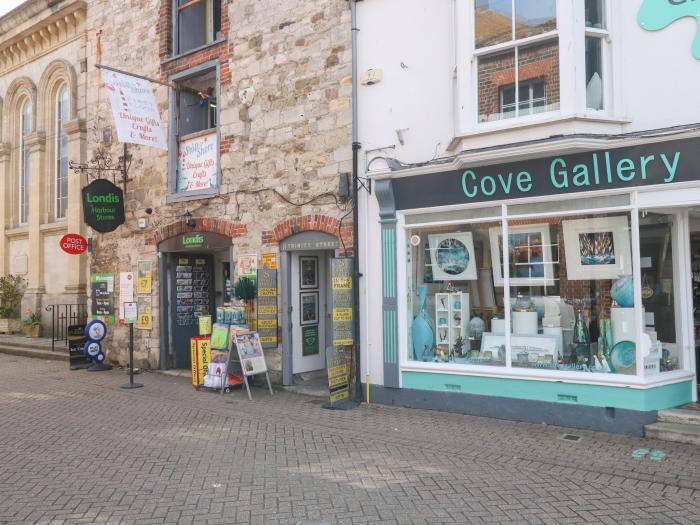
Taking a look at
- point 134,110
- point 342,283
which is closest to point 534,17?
point 342,283

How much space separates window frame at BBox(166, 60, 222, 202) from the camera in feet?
35.4

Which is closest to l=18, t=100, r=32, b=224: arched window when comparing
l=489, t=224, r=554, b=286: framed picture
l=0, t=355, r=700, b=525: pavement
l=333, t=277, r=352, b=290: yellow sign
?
l=0, t=355, r=700, b=525: pavement

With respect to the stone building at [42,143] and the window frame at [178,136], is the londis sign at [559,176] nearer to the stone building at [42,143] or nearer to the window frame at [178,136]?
the window frame at [178,136]

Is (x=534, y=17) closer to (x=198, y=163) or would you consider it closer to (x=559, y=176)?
(x=559, y=176)

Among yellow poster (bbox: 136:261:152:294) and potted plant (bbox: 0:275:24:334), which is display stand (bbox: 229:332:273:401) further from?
potted plant (bbox: 0:275:24:334)

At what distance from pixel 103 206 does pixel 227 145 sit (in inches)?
125

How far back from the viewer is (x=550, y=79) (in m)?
7.12

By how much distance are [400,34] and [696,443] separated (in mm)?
6435

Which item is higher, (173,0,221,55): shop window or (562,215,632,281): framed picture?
(173,0,221,55): shop window

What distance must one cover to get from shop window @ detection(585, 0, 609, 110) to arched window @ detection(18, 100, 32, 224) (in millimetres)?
16526

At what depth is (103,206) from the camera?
11875 mm

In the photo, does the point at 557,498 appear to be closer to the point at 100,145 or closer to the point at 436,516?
the point at 436,516

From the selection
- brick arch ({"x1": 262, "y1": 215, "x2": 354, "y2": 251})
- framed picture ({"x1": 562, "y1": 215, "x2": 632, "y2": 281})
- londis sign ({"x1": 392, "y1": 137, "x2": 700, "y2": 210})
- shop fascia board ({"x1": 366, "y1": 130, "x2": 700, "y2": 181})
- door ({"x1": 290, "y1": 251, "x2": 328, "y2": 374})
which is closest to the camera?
londis sign ({"x1": 392, "y1": 137, "x2": 700, "y2": 210})

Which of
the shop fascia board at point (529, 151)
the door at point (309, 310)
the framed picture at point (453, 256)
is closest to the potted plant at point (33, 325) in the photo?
the door at point (309, 310)
